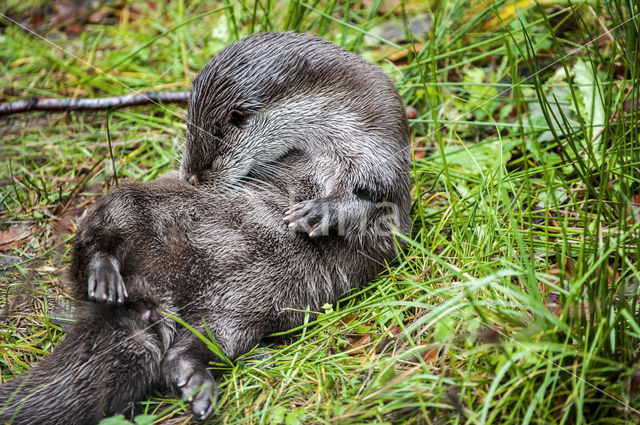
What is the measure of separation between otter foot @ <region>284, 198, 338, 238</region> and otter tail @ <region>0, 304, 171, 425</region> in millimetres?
641

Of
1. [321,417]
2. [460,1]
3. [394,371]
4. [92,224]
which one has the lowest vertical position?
[321,417]

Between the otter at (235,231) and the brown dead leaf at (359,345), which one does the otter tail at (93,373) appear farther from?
the brown dead leaf at (359,345)

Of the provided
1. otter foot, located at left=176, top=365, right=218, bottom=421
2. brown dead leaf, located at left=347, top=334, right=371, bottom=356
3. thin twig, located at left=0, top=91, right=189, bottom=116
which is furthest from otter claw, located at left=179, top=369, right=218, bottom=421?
thin twig, located at left=0, top=91, right=189, bottom=116

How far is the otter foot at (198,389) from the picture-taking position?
1927 mm

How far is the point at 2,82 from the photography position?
394 centimetres

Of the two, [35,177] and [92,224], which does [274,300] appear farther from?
[35,177]

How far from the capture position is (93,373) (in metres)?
2.02

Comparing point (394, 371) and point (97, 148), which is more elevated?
point (97, 148)

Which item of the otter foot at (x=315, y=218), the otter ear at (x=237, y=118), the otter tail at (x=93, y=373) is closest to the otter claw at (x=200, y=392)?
the otter tail at (x=93, y=373)

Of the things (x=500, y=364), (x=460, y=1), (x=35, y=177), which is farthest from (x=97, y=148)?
(x=500, y=364)

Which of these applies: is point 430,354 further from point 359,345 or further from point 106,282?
point 106,282

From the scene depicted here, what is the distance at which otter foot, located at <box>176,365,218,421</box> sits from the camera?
1.93 meters

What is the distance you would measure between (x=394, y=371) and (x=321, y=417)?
280mm

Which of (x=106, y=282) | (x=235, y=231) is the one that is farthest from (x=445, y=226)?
(x=106, y=282)
